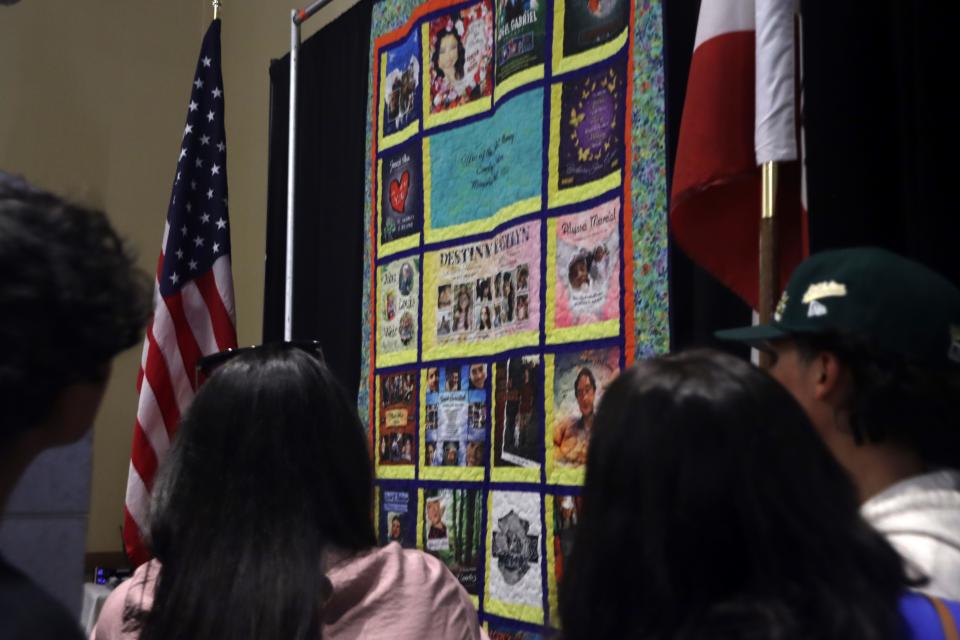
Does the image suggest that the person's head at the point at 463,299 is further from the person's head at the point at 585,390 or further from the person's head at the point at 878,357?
the person's head at the point at 878,357

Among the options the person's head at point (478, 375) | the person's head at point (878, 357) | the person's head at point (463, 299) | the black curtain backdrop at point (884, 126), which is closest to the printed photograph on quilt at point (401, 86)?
the person's head at point (463, 299)

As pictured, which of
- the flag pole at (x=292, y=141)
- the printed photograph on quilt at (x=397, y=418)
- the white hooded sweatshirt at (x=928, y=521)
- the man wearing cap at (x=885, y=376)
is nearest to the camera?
the white hooded sweatshirt at (x=928, y=521)

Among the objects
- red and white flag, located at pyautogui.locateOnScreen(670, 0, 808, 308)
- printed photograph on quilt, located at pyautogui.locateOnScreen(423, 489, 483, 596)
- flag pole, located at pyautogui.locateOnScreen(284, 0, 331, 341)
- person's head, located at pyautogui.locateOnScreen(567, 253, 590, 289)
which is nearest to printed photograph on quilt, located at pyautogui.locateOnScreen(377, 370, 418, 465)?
printed photograph on quilt, located at pyautogui.locateOnScreen(423, 489, 483, 596)

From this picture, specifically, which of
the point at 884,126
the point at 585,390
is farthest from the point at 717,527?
the point at 585,390

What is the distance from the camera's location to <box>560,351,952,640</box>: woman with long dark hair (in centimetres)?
101

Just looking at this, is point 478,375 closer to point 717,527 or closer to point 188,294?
point 188,294

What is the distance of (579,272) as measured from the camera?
3.15 meters

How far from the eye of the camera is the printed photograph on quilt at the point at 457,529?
345 centimetres

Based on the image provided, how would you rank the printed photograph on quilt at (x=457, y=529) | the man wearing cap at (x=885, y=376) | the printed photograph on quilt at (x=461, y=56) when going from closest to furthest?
the man wearing cap at (x=885, y=376)
the printed photograph on quilt at (x=457, y=529)
the printed photograph on quilt at (x=461, y=56)

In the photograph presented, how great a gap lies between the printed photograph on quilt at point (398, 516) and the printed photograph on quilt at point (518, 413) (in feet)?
1.60

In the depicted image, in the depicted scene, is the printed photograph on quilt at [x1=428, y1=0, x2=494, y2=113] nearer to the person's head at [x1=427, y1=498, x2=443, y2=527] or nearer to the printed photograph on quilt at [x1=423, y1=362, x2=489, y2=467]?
the printed photograph on quilt at [x1=423, y1=362, x2=489, y2=467]

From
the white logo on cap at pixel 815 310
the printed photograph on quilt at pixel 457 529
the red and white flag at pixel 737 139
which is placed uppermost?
the red and white flag at pixel 737 139

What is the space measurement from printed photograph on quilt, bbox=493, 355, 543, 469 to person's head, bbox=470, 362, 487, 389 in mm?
63

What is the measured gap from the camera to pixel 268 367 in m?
1.70
